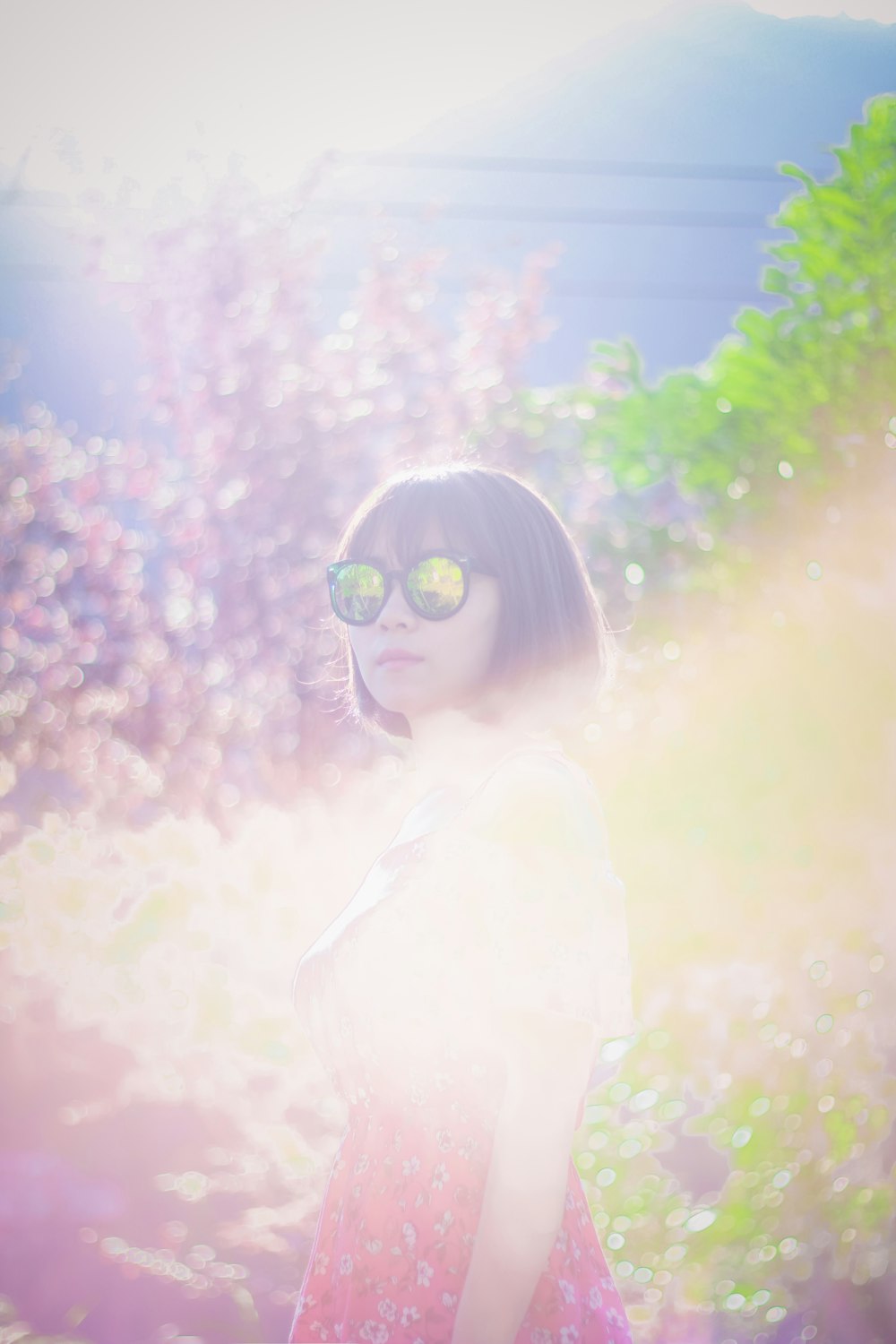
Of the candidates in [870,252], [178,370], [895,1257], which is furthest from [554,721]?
[178,370]

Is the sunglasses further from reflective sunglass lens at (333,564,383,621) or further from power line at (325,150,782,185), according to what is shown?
power line at (325,150,782,185)

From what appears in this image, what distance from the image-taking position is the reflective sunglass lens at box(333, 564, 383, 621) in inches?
40.6

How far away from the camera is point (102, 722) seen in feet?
10.6

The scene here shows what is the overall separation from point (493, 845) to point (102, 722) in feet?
8.72

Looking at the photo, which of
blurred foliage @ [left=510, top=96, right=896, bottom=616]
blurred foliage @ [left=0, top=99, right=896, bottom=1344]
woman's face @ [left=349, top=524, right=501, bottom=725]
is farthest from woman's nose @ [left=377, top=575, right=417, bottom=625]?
blurred foliage @ [left=510, top=96, right=896, bottom=616]

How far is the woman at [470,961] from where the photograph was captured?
752 mm

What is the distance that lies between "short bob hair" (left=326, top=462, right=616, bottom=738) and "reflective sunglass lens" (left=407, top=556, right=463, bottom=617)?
0.02m

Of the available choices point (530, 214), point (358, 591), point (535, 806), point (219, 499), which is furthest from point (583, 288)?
point (535, 806)

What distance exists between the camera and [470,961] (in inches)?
33.0

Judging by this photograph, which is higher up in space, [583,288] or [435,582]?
[583,288]

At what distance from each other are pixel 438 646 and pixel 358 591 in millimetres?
113

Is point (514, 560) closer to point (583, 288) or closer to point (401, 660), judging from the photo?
point (401, 660)

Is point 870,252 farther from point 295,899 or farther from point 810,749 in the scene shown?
point 295,899

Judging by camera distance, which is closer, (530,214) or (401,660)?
(401,660)
